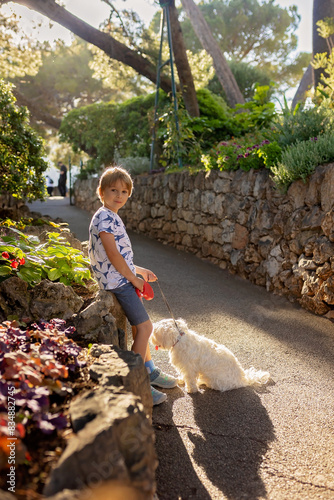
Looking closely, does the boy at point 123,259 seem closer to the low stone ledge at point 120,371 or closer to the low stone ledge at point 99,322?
the low stone ledge at point 99,322

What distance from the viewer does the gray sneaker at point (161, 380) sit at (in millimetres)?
3223

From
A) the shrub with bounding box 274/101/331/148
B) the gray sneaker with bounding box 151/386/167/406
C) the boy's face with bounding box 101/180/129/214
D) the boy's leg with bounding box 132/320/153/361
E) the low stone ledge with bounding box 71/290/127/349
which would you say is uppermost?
the shrub with bounding box 274/101/331/148

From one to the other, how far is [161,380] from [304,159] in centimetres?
365

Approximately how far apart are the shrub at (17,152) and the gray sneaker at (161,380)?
366 centimetres

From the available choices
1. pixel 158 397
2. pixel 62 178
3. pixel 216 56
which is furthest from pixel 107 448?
pixel 62 178

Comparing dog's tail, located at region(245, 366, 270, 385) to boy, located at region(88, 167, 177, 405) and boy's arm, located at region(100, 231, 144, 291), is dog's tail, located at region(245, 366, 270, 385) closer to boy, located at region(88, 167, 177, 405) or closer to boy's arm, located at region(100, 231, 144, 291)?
boy, located at region(88, 167, 177, 405)

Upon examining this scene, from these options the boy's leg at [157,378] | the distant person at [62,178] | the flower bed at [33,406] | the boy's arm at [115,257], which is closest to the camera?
the flower bed at [33,406]

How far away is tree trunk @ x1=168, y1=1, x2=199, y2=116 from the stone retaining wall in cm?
271

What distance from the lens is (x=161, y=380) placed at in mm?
3246

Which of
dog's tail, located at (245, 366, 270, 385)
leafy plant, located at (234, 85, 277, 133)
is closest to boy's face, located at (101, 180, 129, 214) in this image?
dog's tail, located at (245, 366, 270, 385)

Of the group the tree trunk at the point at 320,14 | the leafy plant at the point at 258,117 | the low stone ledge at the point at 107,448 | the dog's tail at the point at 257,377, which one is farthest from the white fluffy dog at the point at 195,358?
the tree trunk at the point at 320,14

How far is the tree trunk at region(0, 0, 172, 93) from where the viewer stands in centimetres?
943

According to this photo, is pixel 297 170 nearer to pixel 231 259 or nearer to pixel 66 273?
pixel 231 259

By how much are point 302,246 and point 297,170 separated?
1048 mm
